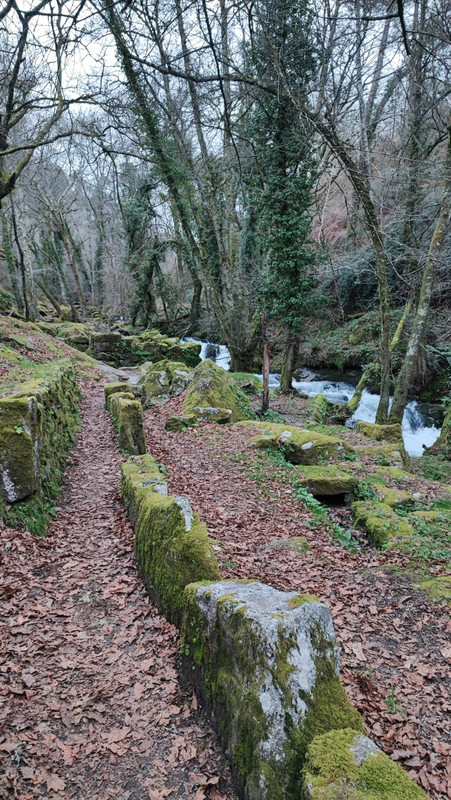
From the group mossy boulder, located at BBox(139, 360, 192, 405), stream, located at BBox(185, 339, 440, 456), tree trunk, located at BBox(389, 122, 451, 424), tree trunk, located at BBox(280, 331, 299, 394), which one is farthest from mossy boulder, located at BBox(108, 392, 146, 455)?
stream, located at BBox(185, 339, 440, 456)

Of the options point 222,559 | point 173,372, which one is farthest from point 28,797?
point 173,372

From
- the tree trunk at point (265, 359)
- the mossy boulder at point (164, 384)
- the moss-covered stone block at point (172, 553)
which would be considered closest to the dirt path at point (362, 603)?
the moss-covered stone block at point (172, 553)

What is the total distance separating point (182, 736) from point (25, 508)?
130 inches

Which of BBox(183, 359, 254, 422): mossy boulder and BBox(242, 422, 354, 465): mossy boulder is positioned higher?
BBox(183, 359, 254, 422): mossy boulder

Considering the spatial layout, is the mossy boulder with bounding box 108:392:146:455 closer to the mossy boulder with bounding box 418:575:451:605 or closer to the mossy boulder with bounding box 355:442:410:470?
the mossy boulder with bounding box 355:442:410:470

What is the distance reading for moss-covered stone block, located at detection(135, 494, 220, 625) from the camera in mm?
3494

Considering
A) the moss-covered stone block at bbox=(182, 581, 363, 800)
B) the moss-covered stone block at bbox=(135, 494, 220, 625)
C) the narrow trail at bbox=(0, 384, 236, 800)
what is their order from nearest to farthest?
the moss-covered stone block at bbox=(182, 581, 363, 800)
the narrow trail at bbox=(0, 384, 236, 800)
the moss-covered stone block at bbox=(135, 494, 220, 625)

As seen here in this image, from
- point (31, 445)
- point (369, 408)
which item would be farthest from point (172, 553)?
point (369, 408)

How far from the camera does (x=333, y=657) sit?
7.94 ft

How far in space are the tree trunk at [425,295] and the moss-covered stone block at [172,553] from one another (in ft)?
30.1

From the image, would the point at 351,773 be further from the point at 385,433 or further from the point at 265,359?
the point at 265,359

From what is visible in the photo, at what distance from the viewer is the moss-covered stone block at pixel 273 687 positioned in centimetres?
211

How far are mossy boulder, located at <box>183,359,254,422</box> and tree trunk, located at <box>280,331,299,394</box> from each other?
3.81 m

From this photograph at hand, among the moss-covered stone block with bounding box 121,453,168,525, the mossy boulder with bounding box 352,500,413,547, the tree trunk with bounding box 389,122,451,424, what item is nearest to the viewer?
the moss-covered stone block with bounding box 121,453,168,525
